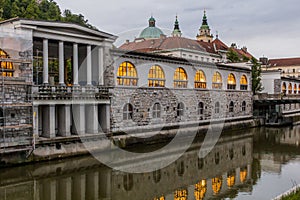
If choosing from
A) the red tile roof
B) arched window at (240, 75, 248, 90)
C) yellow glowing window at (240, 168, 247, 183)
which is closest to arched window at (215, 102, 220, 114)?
arched window at (240, 75, 248, 90)

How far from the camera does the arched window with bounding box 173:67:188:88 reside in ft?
117

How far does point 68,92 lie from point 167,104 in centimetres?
1153

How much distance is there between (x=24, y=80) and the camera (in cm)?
2223

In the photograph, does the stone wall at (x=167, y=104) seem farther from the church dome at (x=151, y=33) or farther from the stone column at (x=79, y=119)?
the church dome at (x=151, y=33)

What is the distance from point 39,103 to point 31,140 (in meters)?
2.35

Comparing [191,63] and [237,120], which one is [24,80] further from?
[237,120]

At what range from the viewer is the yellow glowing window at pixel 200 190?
17.0m

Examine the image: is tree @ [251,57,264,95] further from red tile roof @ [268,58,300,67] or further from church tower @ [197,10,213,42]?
red tile roof @ [268,58,300,67]

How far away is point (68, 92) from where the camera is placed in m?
24.6

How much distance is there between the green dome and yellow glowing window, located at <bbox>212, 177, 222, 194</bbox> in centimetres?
6146

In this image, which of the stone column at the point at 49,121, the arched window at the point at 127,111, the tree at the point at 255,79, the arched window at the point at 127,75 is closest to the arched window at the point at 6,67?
the stone column at the point at 49,121

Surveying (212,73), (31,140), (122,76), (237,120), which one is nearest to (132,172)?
(31,140)

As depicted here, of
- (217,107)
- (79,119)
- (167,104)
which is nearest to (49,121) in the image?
(79,119)

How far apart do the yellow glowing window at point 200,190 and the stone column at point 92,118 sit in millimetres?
Result: 9910
